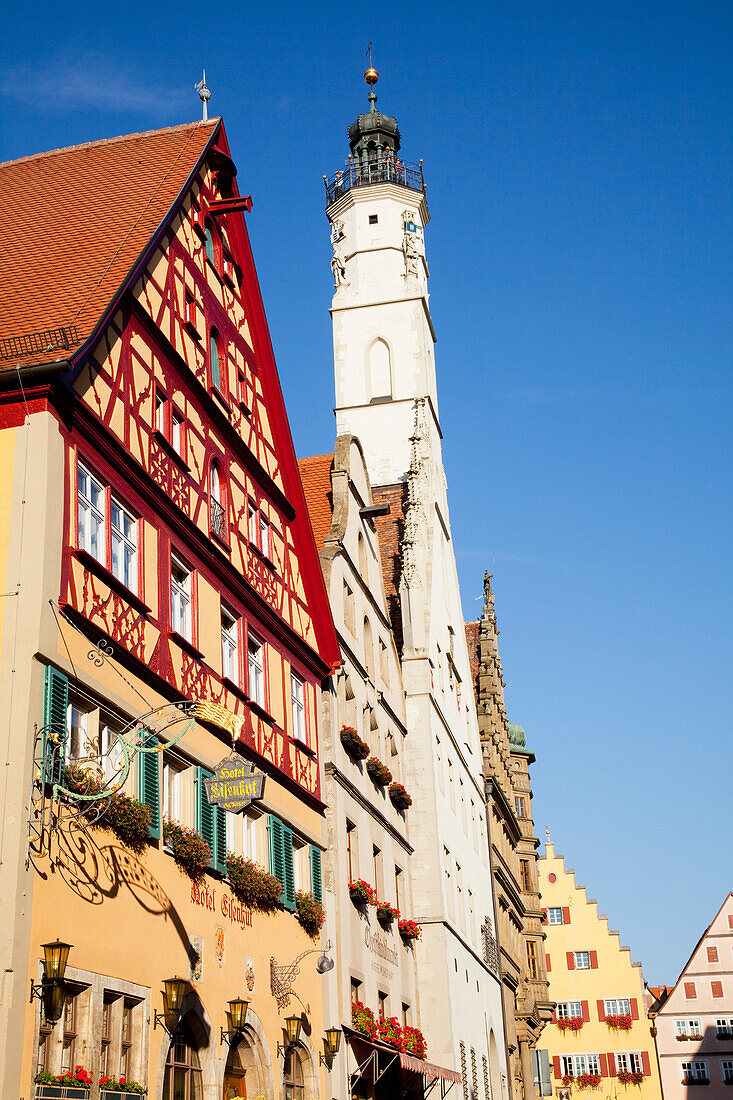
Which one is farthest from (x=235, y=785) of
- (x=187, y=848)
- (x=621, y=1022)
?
(x=621, y=1022)

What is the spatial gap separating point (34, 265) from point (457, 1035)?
1999cm

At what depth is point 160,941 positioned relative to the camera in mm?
15359

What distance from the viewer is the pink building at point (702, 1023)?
61.4 meters

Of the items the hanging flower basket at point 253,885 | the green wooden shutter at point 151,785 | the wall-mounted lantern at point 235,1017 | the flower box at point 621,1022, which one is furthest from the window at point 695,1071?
the green wooden shutter at point 151,785

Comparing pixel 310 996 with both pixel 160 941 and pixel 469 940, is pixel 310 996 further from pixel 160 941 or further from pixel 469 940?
pixel 469 940

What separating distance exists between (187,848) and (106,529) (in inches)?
155

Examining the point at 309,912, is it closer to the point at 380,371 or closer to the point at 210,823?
the point at 210,823

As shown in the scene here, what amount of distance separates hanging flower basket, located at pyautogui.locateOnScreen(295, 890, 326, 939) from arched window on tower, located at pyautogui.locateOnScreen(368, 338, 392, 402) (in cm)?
2426

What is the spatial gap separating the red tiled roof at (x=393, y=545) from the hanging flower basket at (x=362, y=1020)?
429 inches

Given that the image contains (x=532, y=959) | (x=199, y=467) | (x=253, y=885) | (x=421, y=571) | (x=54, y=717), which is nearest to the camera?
(x=54, y=717)

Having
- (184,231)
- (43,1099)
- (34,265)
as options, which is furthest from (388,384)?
(43,1099)

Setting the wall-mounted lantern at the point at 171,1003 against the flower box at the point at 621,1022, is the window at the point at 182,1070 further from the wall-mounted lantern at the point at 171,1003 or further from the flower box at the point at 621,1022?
the flower box at the point at 621,1022

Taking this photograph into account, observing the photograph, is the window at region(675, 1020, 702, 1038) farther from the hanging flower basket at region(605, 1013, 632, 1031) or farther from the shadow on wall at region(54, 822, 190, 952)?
the shadow on wall at region(54, 822, 190, 952)

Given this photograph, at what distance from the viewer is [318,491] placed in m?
28.9
